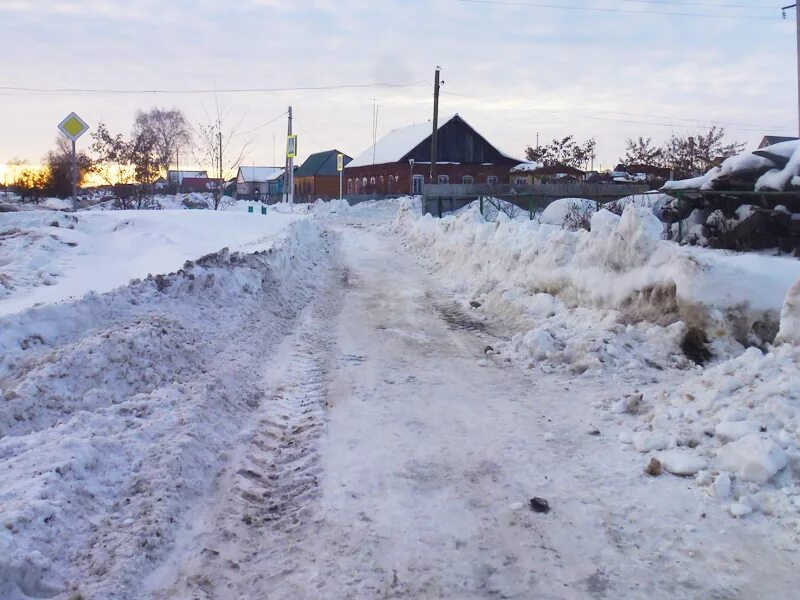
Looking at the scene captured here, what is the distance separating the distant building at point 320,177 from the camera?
75562mm

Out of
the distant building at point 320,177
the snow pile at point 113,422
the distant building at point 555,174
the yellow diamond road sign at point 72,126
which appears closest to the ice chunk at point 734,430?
the snow pile at point 113,422

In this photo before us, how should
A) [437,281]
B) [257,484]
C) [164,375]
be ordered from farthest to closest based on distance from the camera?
1. [437,281]
2. [164,375]
3. [257,484]

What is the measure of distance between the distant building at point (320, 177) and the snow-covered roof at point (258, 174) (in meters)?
22.9

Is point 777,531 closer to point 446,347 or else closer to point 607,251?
point 446,347

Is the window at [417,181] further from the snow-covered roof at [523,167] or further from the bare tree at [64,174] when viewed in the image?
the bare tree at [64,174]

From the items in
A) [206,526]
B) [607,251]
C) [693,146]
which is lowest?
[206,526]

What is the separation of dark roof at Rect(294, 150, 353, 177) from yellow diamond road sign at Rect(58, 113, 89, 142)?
6112 centimetres

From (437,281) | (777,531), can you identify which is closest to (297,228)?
(437,281)

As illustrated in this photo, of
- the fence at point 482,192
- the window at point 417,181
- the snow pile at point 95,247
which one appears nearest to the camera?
the snow pile at point 95,247

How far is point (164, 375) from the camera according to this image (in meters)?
6.38

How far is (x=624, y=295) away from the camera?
29.2 feet

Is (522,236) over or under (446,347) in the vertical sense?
over

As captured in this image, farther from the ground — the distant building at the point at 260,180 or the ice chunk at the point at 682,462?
the distant building at the point at 260,180

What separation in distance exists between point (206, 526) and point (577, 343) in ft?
16.4
